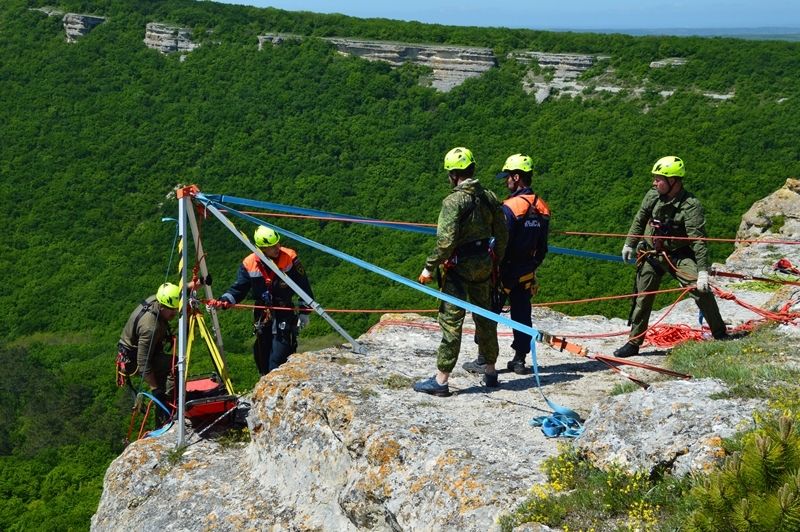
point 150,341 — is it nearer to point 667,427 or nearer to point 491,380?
point 491,380

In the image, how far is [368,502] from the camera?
20.4 feet

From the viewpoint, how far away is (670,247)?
8336 mm

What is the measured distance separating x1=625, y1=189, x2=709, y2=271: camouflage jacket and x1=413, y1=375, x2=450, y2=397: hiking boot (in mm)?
2502

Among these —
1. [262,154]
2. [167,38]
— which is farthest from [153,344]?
[167,38]

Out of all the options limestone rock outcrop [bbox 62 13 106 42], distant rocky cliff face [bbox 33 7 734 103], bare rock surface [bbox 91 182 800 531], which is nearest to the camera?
bare rock surface [bbox 91 182 800 531]

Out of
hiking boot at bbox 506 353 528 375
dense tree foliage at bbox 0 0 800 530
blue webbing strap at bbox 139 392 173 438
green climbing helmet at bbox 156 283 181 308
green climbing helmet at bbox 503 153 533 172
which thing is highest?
green climbing helmet at bbox 503 153 533 172

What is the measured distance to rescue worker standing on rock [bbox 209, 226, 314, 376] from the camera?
866 centimetres

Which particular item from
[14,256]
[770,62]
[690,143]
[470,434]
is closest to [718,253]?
[690,143]

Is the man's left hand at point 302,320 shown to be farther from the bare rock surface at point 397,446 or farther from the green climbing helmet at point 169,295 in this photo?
the green climbing helmet at point 169,295

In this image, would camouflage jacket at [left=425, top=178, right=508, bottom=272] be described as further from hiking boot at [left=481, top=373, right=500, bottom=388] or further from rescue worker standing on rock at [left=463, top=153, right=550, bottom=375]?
hiking boot at [left=481, top=373, right=500, bottom=388]

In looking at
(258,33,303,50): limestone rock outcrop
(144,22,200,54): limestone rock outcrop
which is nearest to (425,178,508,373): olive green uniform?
(258,33,303,50): limestone rock outcrop

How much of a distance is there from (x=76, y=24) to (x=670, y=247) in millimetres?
76660

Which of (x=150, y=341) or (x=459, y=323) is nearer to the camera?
(x=459, y=323)

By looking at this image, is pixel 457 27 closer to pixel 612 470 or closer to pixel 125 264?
pixel 125 264
